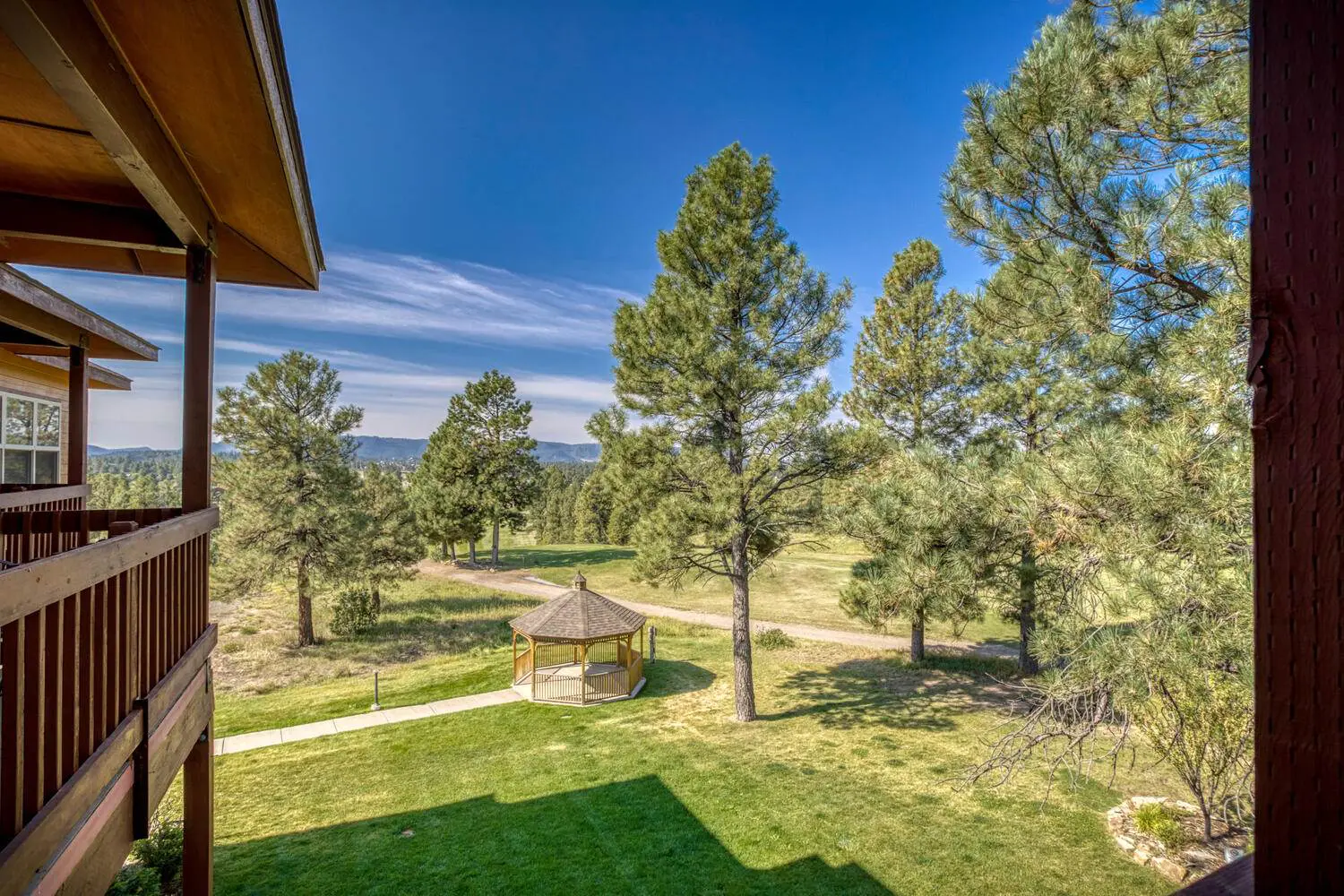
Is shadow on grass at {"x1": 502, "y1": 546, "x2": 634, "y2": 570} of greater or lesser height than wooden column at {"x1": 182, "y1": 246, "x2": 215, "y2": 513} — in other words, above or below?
below

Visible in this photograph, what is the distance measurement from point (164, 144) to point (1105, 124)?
6.07m

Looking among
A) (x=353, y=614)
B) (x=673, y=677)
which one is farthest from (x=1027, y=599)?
(x=353, y=614)

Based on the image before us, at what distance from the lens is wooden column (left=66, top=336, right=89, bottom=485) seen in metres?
5.23

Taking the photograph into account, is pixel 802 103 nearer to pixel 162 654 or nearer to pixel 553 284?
pixel 162 654

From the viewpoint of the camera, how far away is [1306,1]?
673 mm

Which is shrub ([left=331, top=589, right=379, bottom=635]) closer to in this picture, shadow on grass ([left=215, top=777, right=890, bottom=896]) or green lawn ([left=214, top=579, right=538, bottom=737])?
green lawn ([left=214, top=579, right=538, bottom=737])

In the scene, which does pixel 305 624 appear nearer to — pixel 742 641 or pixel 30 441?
pixel 30 441

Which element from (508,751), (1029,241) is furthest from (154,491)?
(1029,241)

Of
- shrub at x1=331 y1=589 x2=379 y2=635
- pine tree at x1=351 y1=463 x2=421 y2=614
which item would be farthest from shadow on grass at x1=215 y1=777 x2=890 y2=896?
shrub at x1=331 y1=589 x2=379 y2=635

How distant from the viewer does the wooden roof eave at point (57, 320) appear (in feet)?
12.3

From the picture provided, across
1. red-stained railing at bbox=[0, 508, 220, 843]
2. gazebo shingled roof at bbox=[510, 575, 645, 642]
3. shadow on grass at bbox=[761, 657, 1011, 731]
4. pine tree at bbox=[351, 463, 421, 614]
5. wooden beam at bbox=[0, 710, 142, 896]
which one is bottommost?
shadow on grass at bbox=[761, 657, 1011, 731]

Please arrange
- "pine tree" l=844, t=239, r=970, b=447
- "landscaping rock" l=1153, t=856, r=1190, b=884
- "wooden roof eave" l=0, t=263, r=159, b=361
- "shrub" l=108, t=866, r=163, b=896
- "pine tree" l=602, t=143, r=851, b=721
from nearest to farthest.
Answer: "wooden roof eave" l=0, t=263, r=159, b=361
"shrub" l=108, t=866, r=163, b=896
"landscaping rock" l=1153, t=856, r=1190, b=884
"pine tree" l=602, t=143, r=851, b=721
"pine tree" l=844, t=239, r=970, b=447

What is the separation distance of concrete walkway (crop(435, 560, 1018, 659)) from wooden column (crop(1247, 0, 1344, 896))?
1823 centimetres

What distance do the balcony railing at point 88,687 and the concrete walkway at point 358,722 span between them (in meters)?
8.94
